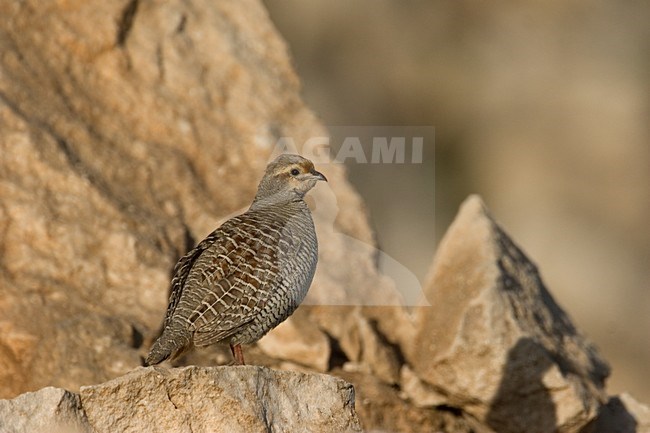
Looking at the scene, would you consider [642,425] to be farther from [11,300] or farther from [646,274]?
[646,274]

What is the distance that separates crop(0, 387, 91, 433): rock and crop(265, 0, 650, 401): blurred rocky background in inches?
524

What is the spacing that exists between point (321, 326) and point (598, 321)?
31.7ft

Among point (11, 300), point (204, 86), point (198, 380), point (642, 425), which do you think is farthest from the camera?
point (204, 86)

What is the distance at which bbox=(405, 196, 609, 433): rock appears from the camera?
9.13 meters

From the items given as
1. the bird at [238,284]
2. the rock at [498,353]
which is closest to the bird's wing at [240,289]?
the bird at [238,284]

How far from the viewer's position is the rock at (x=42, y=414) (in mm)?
5488

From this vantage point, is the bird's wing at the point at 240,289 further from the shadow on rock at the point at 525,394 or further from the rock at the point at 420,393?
the shadow on rock at the point at 525,394

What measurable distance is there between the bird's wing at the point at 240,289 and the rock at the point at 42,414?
1514 millimetres

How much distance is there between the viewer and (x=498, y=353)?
9.07 meters

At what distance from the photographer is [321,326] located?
32.4ft

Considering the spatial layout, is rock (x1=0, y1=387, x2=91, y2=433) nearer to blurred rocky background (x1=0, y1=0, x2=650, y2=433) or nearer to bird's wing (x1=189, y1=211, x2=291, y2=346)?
bird's wing (x1=189, y1=211, x2=291, y2=346)

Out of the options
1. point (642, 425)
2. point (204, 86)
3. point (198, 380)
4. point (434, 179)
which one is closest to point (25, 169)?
point (204, 86)

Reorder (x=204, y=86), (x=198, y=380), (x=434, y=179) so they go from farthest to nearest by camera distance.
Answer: (x=434, y=179) < (x=204, y=86) < (x=198, y=380)

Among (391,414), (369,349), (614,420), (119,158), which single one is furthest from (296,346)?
(614,420)
